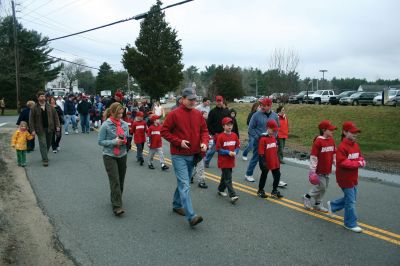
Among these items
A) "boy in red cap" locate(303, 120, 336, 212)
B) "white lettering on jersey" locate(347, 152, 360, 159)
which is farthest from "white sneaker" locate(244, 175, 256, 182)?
"white lettering on jersey" locate(347, 152, 360, 159)

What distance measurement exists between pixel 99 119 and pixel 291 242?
17869mm

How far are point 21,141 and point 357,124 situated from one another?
19390mm

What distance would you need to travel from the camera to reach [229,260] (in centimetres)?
456

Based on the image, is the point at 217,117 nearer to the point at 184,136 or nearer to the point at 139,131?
the point at 139,131

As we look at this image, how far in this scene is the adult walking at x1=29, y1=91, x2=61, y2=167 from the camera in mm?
10320

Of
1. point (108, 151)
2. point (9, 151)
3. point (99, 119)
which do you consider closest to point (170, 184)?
point (108, 151)

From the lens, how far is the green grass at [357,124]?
18328 mm

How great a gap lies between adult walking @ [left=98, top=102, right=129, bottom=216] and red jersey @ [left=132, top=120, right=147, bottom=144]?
4.41 metres

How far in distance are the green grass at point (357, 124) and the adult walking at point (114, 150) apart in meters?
12.0

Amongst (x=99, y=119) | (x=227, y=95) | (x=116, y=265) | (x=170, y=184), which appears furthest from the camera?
(x=227, y=95)

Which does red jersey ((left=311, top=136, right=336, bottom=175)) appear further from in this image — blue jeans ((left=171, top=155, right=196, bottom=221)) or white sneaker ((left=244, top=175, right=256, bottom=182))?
white sneaker ((left=244, top=175, right=256, bottom=182))

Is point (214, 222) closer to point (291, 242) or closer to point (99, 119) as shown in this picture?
point (291, 242)

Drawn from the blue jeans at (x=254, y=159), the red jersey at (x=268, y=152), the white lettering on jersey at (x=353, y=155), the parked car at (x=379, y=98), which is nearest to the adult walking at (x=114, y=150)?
the red jersey at (x=268, y=152)

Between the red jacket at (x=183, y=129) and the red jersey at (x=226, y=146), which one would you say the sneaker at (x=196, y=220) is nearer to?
the red jacket at (x=183, y=129)
